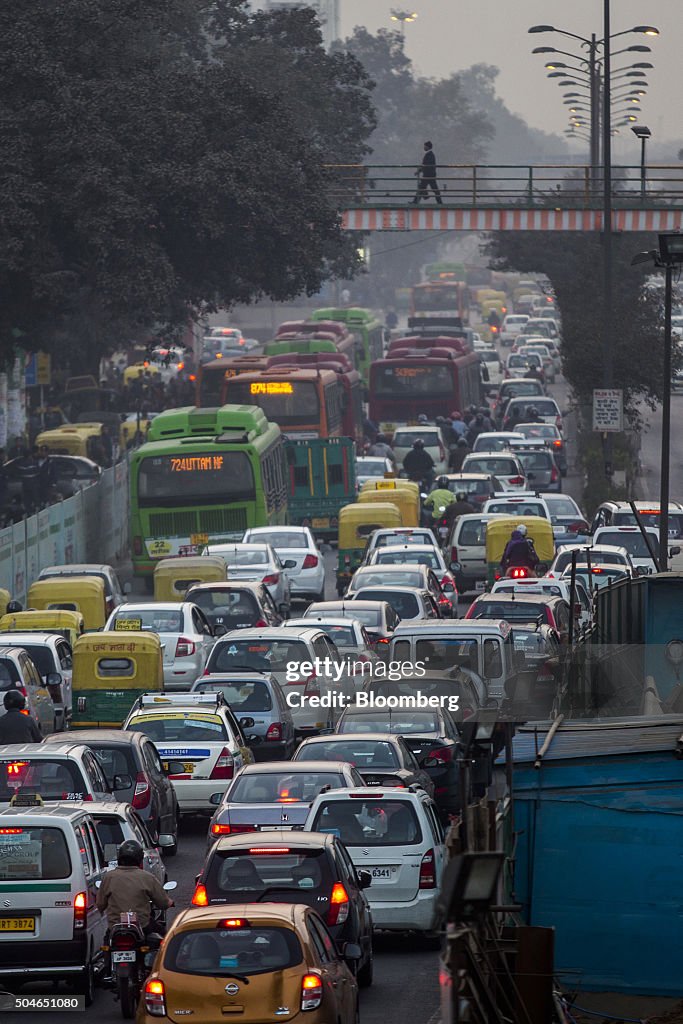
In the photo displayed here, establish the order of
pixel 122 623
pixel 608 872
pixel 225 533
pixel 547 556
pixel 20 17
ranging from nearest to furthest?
pixel 608 872 → pixel 122 623 → pixel 547 556 → pixel 225 533 → pixel 20 17

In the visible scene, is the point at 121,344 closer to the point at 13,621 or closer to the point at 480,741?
the point at 13,621

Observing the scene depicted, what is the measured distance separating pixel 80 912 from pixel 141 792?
5.00m

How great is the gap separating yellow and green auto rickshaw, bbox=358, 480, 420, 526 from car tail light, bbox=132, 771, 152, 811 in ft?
75.6

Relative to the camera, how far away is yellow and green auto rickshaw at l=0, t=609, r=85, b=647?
29.6 m

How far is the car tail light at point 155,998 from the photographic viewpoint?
1198cm

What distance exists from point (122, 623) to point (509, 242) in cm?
6279

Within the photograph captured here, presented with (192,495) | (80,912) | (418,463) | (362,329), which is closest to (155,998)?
(80,912)

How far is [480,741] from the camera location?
1745 centimetres

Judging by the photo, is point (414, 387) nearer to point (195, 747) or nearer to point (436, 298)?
point (195, 747)

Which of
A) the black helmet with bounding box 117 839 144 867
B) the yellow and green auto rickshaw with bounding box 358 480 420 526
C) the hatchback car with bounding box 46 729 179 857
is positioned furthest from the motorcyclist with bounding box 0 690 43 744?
the yellow and green auto rickshaw with bounding box 358 480 420 526

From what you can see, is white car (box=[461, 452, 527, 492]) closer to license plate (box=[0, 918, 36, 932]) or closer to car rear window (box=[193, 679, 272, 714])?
car rear window (box=[193, 679, 272, 714])

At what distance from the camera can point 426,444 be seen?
5647cm

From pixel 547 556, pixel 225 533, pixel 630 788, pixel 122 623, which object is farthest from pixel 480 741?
pixel 225 533
